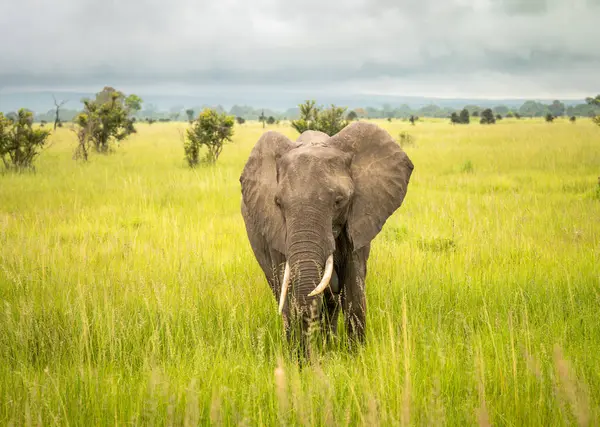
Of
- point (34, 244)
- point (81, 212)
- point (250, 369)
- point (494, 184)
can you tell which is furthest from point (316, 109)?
point (250, 369)

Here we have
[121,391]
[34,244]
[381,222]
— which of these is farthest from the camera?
[34,244]

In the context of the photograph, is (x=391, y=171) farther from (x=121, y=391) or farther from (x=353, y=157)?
(x=121, y=391)

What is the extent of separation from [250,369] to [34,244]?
472cm

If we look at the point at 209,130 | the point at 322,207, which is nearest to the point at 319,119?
the point at 209,130

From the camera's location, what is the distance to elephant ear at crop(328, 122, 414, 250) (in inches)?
171

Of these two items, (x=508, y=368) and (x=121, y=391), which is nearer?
(x=121, y=391)

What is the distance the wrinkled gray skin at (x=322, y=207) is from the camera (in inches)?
151

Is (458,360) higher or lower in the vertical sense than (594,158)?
lower

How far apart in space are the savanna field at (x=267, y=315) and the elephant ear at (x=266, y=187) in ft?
2.46

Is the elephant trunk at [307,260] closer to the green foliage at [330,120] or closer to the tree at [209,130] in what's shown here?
the green foliage at [330,120]

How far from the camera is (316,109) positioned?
20.2 m

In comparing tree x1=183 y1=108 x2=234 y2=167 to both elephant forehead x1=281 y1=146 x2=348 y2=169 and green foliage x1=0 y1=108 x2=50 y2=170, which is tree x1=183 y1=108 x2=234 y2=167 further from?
elephant forehead x1=281 y1=146 x2=348 y2=169

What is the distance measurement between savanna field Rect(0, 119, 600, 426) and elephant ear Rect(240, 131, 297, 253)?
0.75 metres

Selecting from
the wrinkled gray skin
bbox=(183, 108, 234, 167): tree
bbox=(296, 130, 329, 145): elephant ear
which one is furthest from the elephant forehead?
bbox=(183, 108, 234, 167): tree
